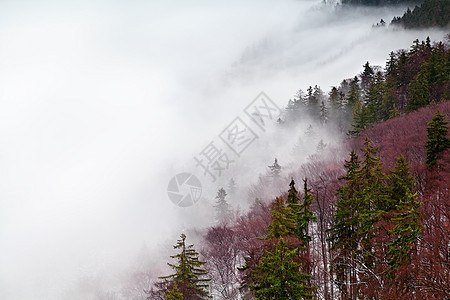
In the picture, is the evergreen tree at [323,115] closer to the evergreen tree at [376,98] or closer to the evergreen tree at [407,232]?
the evergreen tree at [376,98]

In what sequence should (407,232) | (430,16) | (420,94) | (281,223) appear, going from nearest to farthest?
(407,232) < (281,223) < (420,94) < (430,16)

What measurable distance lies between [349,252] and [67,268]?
263 feet

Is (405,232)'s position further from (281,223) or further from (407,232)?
(281,223)

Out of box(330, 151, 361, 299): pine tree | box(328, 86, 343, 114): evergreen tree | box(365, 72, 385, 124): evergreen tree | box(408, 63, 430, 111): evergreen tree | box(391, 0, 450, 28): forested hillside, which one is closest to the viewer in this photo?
box(330, 151, 361, 299): pine tree

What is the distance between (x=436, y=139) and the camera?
20812mm

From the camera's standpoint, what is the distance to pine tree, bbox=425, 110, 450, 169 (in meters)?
20.4

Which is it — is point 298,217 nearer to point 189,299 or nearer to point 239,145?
point 189,299

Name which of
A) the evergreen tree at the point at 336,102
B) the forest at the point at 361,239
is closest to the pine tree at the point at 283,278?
the forest at the point at 361,239

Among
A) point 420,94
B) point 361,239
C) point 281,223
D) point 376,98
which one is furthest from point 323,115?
point 281,223

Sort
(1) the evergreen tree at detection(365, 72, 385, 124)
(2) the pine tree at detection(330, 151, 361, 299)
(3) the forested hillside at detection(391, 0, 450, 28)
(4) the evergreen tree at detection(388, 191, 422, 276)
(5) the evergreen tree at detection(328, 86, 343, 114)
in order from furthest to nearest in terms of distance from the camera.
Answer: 1. (3) the forested hillside at detection(391, 0, 450, 28)
2. (5) the evergreen tree at detection(328, 86, 343, 114)
3. (1) the evergreen tree at detection(365, 72, 385, 124)
4. (2) the pine tree at detection(330, 151, 361, 299)
5. (4) the evergreen tree at detection(388, 191, 422, 276)

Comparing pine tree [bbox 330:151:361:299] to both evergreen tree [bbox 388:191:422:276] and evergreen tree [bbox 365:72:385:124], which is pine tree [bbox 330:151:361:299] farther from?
evergreen tree [bbox 365:72:385:124]

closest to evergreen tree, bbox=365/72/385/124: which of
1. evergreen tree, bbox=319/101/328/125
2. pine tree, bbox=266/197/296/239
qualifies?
evergreen tree, bbox=319/101/328/125

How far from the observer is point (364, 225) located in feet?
57.9

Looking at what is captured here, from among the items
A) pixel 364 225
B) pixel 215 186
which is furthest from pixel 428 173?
pixel 215 186
